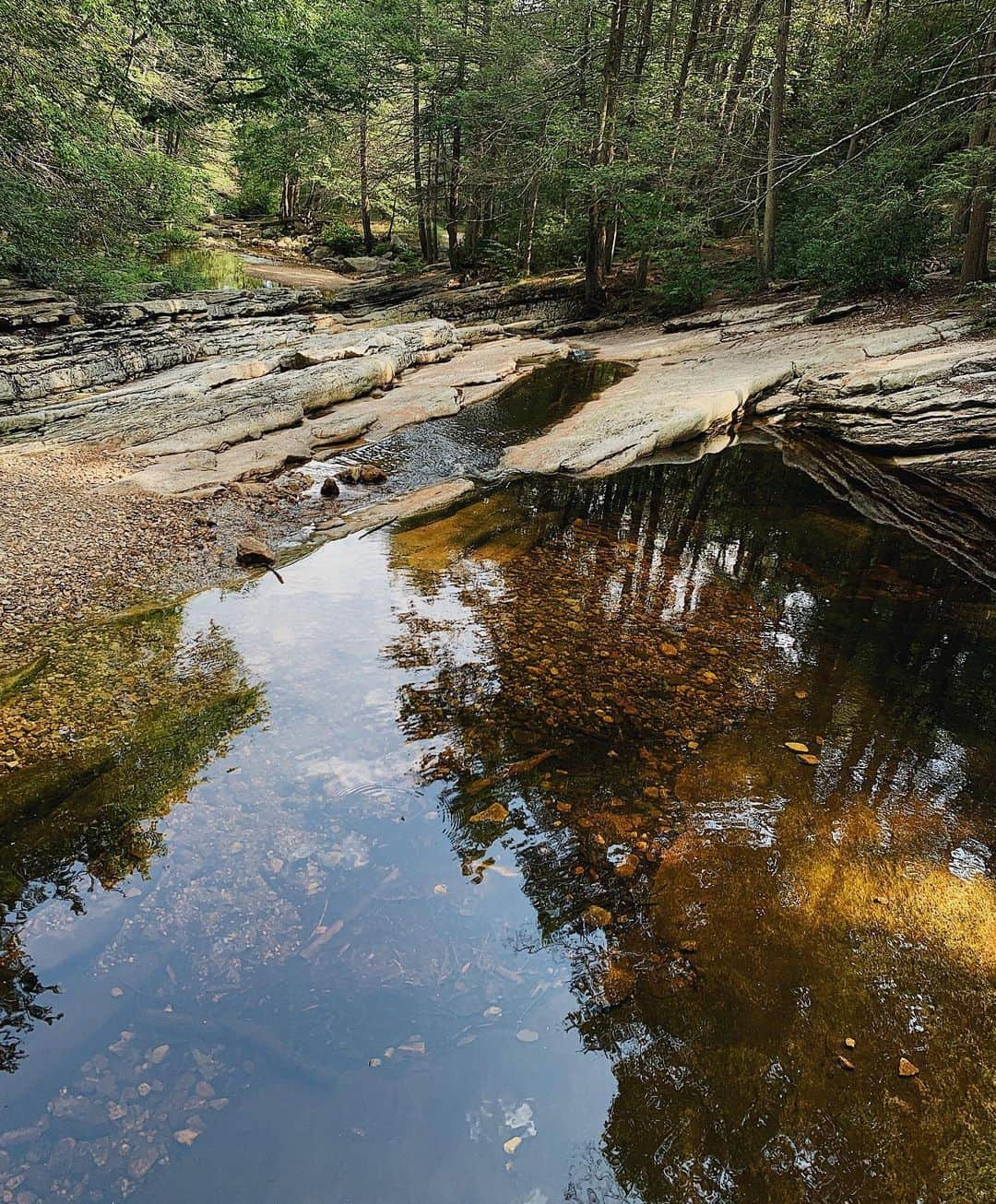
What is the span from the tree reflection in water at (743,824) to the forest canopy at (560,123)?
510 centimetres

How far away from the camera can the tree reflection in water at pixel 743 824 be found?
247cm

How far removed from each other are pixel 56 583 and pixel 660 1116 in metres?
5.97

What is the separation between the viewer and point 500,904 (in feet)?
11.1

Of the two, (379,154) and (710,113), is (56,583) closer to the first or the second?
(710,113)

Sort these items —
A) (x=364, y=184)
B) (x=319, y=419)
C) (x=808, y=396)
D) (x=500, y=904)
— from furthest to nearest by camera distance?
(x=364, y=184) → (x=808, y=396) → (x=319, y=419) → (x=500, y=904)

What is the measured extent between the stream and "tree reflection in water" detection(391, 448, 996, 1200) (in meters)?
0.02

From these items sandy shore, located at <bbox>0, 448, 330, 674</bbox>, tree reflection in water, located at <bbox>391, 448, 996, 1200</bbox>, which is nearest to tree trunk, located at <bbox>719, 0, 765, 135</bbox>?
tree reflection in water, located at <bbox>391, 448, 996, 1200</bbox>

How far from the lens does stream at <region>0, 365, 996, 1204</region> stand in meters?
2.42

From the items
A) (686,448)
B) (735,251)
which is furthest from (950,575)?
(735,251)

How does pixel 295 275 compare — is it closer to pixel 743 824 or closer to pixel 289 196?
pixel 289 196

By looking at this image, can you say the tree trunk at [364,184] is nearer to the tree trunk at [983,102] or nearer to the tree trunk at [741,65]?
the tree trunk at [741,65]

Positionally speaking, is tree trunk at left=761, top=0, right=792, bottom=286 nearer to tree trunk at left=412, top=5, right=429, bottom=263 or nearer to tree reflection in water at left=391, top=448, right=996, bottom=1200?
tree trunk at left=412, top=5, right=429, bottom=263

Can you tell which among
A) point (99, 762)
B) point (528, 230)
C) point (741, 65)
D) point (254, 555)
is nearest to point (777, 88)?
point (741, 65)

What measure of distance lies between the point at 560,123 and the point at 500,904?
1754 cm
